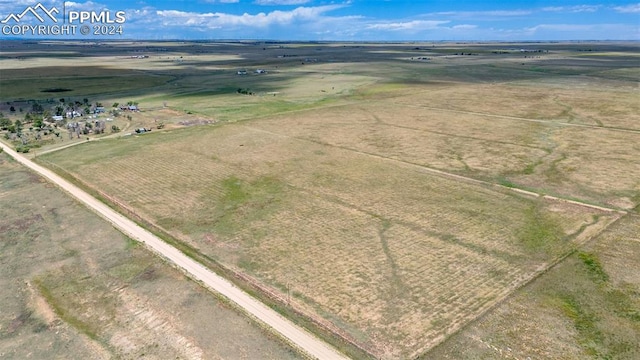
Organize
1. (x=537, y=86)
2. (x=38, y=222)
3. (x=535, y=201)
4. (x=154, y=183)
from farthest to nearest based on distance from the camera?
(x=537, y=86)
(x=154, y=183)
(x=535, y=201)
(x=38, y=222)

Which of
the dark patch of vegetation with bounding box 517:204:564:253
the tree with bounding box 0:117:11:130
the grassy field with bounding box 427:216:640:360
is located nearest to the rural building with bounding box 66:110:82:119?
the tree with bounding box 0:117:11:130

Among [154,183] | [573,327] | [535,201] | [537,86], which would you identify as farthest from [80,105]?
[537,86]

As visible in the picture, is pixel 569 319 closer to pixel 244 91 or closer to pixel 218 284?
pixel 218 284

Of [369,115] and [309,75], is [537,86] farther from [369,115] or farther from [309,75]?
[309,75]

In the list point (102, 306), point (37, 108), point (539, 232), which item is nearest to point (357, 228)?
point (539, 232)

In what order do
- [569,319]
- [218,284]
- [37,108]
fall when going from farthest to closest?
1. [37,108]
2. [218,284]
3. [569,319]

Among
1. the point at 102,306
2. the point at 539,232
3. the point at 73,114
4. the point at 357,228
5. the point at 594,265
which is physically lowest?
the point at 102,306

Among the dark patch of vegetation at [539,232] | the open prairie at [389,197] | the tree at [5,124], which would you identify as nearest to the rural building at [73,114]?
the tree at [5,124]
